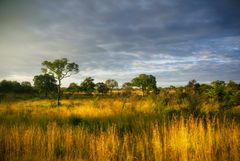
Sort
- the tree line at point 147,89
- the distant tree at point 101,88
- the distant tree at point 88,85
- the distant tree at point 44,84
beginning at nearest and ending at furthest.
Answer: the tree line at point 147,89, the distant tree at point 44,84, the distant tree at point 101,88, the distant tree at point 88,85

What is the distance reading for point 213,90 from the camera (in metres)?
14.1

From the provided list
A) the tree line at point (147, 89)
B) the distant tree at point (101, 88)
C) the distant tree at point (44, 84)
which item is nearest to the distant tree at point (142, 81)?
the tree line at point (147, 89)

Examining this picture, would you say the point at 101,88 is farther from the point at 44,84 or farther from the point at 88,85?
the point at 44,84

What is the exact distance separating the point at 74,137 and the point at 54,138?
575 mm

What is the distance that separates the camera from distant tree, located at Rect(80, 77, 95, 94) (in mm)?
58881

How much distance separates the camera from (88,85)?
5888 centimetres

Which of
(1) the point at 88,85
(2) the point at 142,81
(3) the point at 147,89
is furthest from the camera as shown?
(2) the point at 142,81

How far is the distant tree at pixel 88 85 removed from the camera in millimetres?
58881

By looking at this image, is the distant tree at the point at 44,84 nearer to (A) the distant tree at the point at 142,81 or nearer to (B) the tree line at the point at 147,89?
(B) the tree line at the point at 147,89

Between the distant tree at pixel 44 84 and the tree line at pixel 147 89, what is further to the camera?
the distant tree at pixel 44 84

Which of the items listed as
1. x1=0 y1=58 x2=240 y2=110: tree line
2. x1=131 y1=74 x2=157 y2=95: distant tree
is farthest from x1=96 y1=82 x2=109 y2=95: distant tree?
x1=131 y1=74 x2=157 y2=95: distant tree

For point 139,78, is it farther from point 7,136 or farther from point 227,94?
point 7,136

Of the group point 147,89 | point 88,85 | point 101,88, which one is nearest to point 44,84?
point 88,85

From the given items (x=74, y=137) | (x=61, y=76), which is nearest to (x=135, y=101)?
(x=74, y=137)
